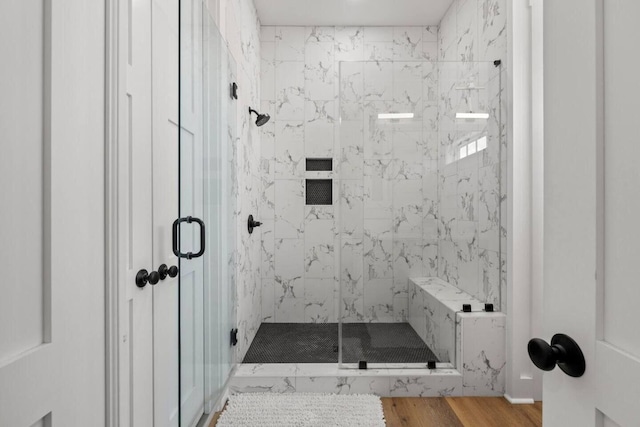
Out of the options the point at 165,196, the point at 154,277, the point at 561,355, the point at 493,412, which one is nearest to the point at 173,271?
the point at 154,277

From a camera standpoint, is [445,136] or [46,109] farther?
[445,136]

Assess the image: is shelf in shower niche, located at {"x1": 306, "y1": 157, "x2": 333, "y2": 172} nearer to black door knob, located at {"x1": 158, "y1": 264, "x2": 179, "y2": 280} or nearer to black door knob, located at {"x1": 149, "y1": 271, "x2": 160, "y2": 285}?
black door knob, located at {"x1": 158, "y1": 264, "x2": 179, "y2": 280}

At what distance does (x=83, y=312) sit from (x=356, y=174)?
193 cm

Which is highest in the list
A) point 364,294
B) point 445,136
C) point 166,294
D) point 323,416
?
point 445,136

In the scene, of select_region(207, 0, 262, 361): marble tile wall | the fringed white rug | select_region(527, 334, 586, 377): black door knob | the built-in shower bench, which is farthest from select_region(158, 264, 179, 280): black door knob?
the built-in shower bench

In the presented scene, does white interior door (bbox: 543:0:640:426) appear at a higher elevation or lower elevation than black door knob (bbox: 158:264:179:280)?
higher

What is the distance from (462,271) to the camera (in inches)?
107

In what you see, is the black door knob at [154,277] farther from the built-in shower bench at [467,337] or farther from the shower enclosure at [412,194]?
the built-in shower bench at [467,337]

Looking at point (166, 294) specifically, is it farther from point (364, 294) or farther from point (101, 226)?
point (364, 294)

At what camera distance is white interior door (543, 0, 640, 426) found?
20.1 inches

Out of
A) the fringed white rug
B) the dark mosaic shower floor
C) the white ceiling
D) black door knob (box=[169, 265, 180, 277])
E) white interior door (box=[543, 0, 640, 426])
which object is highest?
the white ceiling

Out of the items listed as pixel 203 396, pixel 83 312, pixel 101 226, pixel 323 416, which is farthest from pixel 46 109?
pixel 323 416

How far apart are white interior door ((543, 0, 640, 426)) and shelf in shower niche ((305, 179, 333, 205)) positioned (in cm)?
327

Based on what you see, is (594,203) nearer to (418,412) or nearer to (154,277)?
(154,277)
